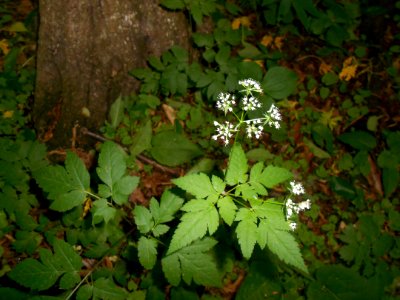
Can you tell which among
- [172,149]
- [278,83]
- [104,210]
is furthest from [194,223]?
[278,83]

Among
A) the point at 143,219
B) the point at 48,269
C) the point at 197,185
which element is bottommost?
the point at 48,269

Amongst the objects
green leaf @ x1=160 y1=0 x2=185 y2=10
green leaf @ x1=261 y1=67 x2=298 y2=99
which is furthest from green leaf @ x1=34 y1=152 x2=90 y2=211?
green leaf @ x1=261 y1=67 x2=298 y2=99

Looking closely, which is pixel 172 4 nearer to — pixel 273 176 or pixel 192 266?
pixel 273 176

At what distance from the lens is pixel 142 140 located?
3.11 meters

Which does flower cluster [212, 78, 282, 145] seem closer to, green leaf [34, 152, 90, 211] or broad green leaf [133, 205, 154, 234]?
broad green leaf [133, 205, 154, 234]

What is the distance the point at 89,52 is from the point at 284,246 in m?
2.21

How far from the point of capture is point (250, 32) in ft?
11.9

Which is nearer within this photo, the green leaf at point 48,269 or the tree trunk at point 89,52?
the green leaf at point 48,269

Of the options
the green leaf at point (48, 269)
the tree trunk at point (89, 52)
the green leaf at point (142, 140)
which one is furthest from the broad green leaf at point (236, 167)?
the tree trunk at point (89, 52)

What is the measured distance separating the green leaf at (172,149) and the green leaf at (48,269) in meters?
1.21

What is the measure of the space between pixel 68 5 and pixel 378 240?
11.3 feet

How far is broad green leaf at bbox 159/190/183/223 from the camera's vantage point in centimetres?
220

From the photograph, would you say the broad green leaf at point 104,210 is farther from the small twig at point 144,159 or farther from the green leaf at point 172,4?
the green leaf at point 172,4

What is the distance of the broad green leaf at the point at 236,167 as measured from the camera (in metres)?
1.83
